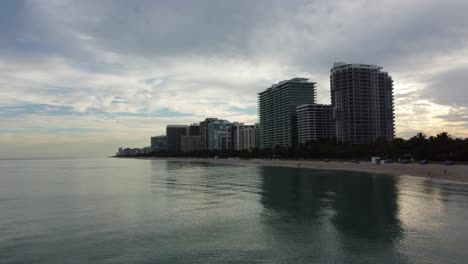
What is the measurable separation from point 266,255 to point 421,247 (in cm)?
928

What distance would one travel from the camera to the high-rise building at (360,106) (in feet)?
635

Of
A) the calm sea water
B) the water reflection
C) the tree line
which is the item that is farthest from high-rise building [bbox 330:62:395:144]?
the calm sea water

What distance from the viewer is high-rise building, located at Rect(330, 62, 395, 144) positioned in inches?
7618

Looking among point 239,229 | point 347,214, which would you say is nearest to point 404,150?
point 347,214

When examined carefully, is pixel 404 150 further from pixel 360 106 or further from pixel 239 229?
pixel 239 229

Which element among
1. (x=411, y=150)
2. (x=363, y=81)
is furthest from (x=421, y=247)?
(x=363, y=81)

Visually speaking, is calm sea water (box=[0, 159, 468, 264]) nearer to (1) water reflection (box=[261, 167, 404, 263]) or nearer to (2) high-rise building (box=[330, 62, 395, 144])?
(1) water reflection (box=[261, 167, 404, 263])

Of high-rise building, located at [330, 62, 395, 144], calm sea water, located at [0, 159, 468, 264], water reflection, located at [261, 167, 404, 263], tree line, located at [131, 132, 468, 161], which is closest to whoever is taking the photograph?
calm sea water, located at [0, 159, 468, 264]

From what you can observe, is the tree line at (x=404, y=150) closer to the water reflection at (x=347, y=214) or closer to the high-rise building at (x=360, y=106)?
the high-rise building at (x=360, y=106)

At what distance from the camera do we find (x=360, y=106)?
19425cm

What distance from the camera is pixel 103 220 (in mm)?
31484

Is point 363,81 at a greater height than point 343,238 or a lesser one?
greater

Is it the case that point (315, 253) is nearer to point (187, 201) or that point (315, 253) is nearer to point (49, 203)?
point (187, 201)

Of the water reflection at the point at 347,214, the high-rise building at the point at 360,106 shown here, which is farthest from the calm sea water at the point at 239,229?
the high-rise building at the point at 360,106
